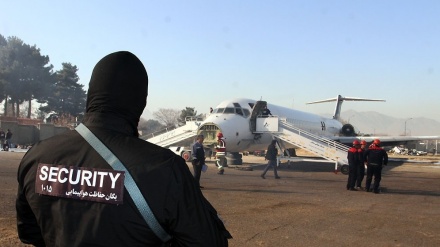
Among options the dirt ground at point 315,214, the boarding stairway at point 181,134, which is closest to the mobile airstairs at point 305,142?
the boarding stairway at point 181,134

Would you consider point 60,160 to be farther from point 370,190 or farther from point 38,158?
point 370,190

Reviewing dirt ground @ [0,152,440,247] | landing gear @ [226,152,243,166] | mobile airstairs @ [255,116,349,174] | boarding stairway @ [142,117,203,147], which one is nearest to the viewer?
dirt ground @ [0,152,440,247]

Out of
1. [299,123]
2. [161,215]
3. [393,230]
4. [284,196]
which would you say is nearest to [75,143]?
[161,215]

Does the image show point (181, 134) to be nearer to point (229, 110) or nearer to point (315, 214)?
point (229, 110)

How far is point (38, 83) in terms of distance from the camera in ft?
189

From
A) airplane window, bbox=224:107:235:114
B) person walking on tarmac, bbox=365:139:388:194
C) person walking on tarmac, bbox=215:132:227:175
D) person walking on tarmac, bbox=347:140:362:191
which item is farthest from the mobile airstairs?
person walking on tarmac, bbox=365:139:388:194

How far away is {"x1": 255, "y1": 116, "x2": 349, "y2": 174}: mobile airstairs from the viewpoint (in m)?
21.7

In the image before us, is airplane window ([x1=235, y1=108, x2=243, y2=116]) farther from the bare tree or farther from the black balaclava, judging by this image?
the bare tree

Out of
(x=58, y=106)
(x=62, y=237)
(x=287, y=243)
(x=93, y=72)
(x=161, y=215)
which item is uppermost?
(x=58, y=106)

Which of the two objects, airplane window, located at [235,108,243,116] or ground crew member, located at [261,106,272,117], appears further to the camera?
ground crew member, located at [261,106,272,117]

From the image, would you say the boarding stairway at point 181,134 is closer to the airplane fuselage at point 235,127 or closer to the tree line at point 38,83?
the airplane fuselage at point 235,127

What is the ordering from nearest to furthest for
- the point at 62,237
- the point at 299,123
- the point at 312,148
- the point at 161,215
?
the point at 161,215
the point at 62,237
the point at 312,148
the point at 299,123

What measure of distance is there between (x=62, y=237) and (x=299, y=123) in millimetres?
28543

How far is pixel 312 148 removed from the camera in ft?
73.9
